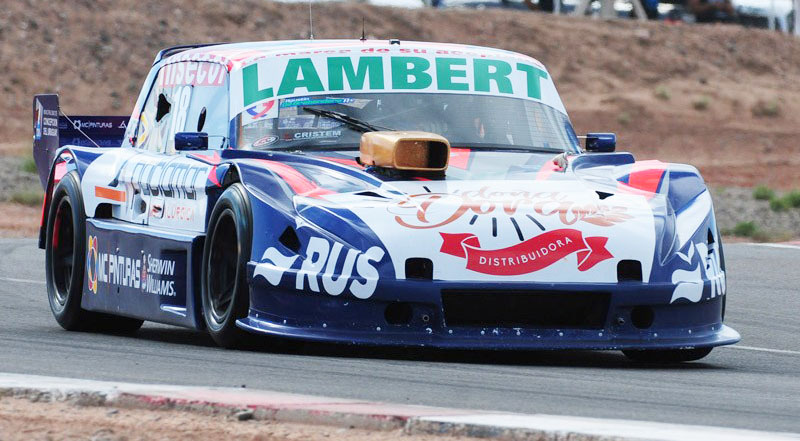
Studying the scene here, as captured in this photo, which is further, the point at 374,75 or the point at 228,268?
the point at 374,75

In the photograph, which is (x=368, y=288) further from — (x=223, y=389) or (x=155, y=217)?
(x=155, y=217)

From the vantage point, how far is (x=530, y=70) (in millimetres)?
8852

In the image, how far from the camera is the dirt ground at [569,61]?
4197 centimetres

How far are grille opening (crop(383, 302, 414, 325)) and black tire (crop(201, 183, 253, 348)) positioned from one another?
62 cm

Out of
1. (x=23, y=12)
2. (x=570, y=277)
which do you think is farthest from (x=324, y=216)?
(x=23, y=12)

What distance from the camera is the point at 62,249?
373 inches

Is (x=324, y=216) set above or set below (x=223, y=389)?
above

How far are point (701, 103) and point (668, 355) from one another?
132 feet

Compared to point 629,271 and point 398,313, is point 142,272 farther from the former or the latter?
point 629,271

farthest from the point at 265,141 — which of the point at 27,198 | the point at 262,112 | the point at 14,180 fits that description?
the point at 14,180

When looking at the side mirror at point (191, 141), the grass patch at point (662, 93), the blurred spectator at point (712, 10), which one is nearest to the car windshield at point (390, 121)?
the side mirror at point (191, 141)

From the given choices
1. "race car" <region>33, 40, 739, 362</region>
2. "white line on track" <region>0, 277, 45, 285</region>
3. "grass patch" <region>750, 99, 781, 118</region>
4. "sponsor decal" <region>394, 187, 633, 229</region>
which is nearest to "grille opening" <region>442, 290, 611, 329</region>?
"race car" <region>33, 40, 739, 362</region>

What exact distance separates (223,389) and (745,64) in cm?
4692

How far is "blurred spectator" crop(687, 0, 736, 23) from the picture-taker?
56.2 metres
